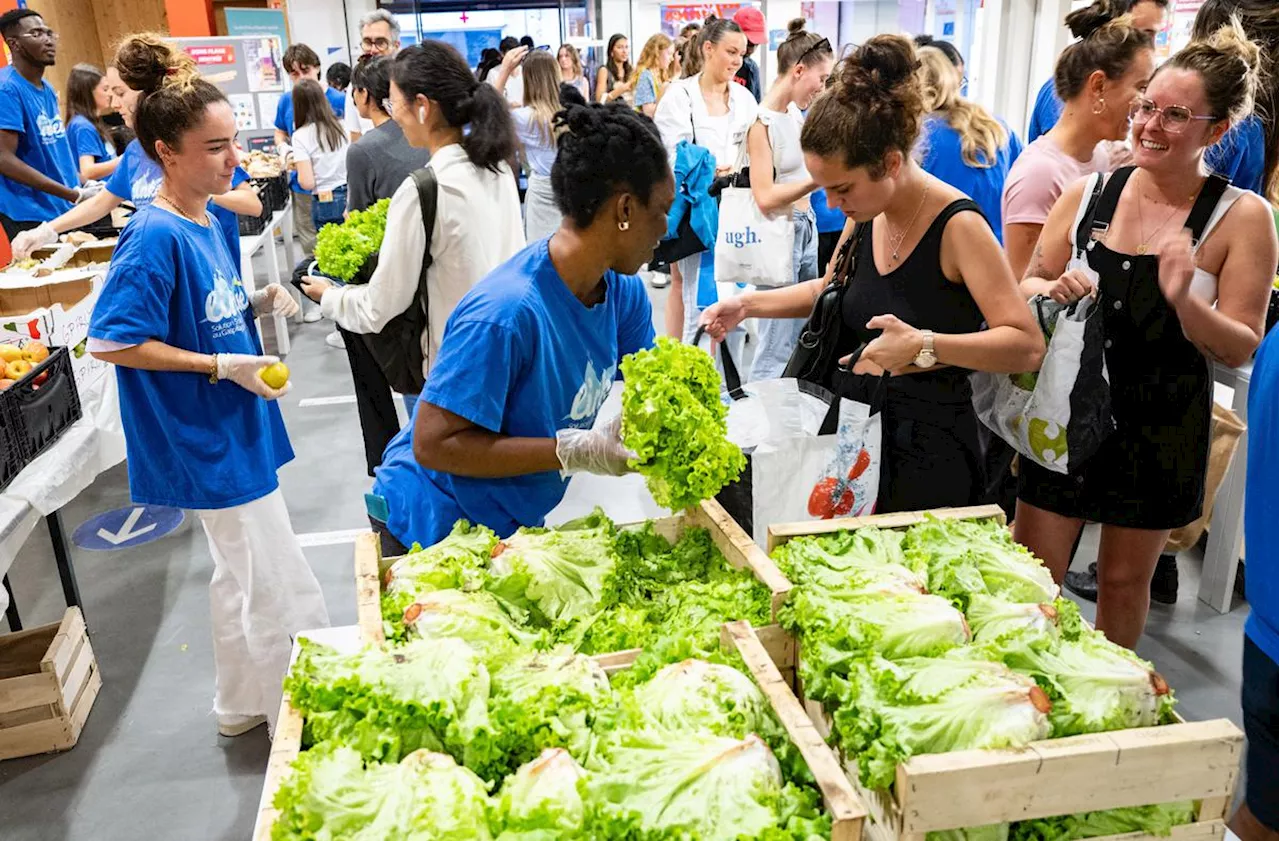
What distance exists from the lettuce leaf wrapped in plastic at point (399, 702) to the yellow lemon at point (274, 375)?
1.42m

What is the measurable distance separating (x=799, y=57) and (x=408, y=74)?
2.35 metres

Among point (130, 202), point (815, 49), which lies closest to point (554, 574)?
point (815, 49)

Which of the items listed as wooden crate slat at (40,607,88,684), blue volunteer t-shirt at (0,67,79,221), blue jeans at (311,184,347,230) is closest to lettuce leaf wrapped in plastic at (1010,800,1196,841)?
wooden crate slat at (40,607,88,684)

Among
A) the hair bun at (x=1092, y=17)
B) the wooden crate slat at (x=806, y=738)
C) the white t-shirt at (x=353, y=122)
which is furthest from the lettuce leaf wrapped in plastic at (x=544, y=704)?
the white t-shirt at (x=353, y=122)

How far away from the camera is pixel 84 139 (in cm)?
790

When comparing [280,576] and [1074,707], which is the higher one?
[1074,707]

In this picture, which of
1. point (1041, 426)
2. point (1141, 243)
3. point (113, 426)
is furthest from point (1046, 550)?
point (113, 426)

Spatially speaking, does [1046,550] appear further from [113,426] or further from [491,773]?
[113,426]

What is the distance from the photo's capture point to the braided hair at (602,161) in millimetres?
2090

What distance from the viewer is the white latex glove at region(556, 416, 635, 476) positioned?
82.9 inches

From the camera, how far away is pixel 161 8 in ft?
49.2

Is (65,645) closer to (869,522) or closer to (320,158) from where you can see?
(869,522)

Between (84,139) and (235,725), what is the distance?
647 centimetres

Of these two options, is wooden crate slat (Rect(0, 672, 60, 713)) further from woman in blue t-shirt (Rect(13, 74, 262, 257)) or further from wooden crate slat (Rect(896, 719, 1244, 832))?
wooden crate slat (Rect(896, 719, 1244, 832))
